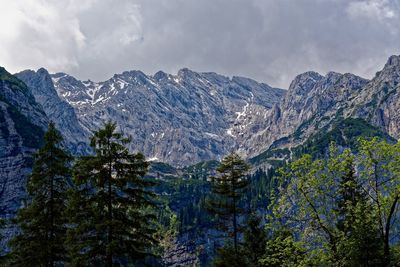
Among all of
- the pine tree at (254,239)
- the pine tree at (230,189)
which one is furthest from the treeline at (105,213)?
the pine tree at (254,239)

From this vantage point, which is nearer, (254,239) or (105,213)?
(105,213)

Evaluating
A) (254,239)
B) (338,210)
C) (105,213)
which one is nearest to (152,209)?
(105,213)

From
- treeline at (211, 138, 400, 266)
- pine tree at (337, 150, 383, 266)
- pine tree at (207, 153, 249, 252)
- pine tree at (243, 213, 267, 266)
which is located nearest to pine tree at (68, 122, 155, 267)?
treeline at (211, 138, 400, 266)

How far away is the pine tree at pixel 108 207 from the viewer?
2698 centimetres

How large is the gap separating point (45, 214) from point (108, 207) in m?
8.92

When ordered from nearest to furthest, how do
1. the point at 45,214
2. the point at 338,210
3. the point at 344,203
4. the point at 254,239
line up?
the point at 344,203, the point at 338,210, the point at 45,214, the point at 254,239

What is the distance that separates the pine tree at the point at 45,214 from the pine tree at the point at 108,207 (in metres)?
5.87

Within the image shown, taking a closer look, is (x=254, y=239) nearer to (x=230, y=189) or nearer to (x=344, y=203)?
(x=230, y=189)

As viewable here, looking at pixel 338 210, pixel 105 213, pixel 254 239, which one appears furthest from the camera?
pixel 254 239

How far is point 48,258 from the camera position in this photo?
33094 mm

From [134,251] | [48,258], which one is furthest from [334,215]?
[48,258]

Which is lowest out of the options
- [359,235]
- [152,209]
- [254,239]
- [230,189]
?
[359,235]

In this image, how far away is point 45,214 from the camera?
111 ft

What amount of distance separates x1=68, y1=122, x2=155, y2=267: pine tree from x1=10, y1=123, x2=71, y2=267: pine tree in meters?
5.87
